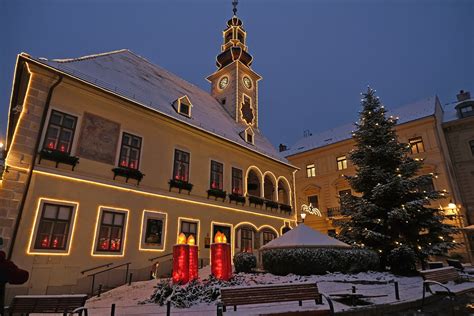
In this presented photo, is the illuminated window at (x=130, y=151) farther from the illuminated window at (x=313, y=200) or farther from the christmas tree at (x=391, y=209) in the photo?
the illuminated window at (x=313, y=200)

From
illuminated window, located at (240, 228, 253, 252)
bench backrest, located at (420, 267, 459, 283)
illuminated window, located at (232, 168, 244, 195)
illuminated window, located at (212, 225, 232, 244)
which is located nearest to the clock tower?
illuminated window, located at (232, 168, 244, 195)

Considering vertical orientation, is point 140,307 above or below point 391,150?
below

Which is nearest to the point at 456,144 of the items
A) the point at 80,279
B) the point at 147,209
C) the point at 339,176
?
the point at 339,176

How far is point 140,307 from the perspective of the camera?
1020 cm

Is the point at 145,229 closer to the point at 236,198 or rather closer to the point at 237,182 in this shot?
the point at 236,198

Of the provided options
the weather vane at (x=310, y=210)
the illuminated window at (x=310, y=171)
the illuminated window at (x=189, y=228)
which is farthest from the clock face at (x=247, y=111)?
the illuminated window at (x=189, y=228)

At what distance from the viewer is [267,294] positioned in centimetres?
877

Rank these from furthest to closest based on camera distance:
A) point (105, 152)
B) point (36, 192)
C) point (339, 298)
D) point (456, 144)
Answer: point (456, 144)
point (105, 152)
point (36, 192)
point (339, 298)

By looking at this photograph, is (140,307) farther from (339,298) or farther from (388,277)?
(388,277)

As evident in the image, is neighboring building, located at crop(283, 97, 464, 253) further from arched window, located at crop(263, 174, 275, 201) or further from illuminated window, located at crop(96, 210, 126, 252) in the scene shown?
illuminated window, located at crop(96, 210, 126, 252)

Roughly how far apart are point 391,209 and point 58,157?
1852 cm

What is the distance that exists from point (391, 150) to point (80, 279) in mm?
19089

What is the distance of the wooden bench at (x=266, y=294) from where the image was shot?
27.4ft

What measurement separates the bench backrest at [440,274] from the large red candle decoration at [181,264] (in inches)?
357
